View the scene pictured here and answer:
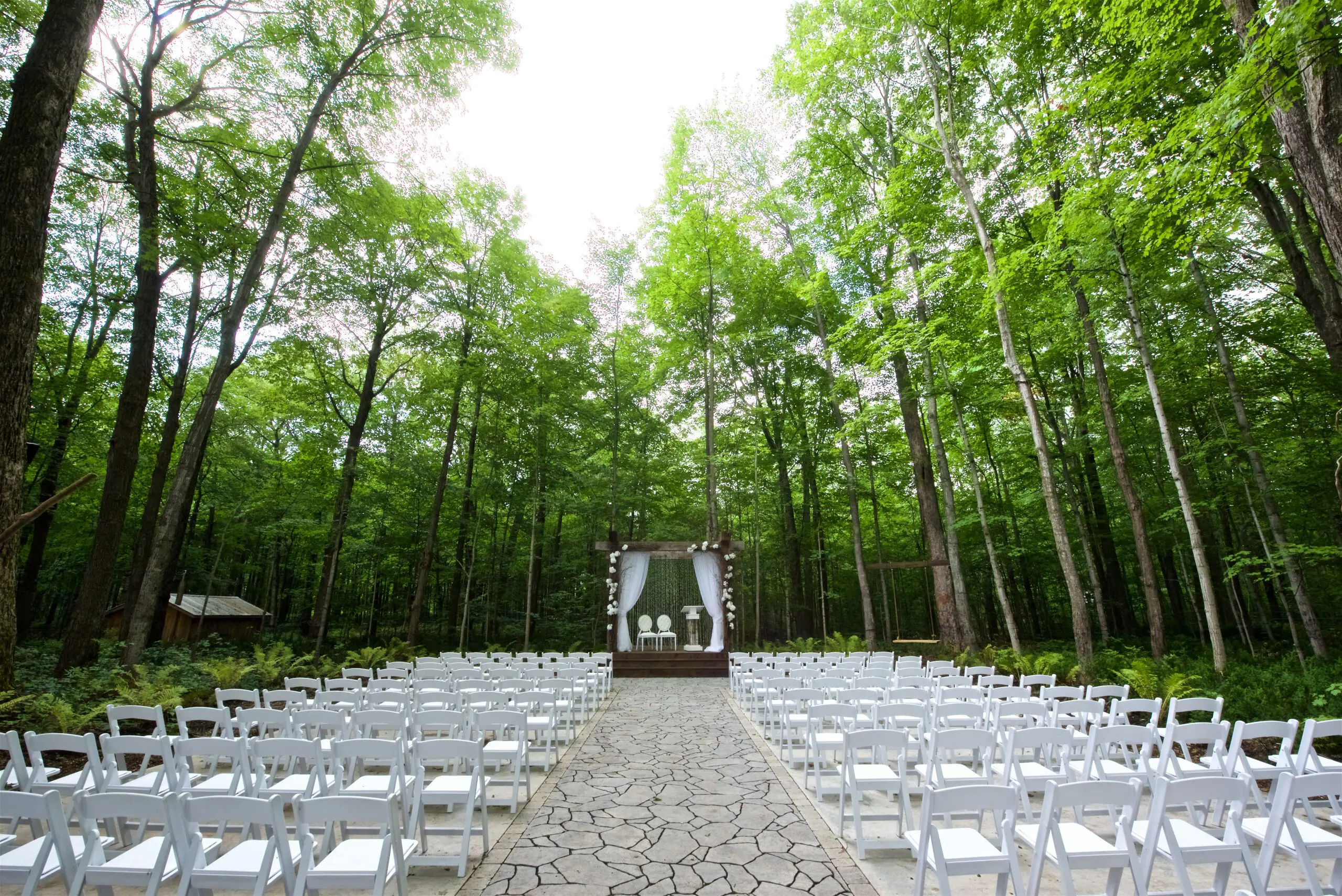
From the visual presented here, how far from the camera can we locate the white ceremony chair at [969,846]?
2262mm

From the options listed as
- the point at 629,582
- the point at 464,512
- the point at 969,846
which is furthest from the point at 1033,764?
the point at 464,512

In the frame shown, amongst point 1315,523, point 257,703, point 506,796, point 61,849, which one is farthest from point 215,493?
point 1315,523

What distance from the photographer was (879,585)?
21891 mm

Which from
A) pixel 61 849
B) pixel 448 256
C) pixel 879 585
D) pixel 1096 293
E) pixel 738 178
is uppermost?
pixel 738 178

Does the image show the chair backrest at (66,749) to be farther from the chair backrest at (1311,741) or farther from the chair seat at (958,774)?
the chair backrest at (1311,741)

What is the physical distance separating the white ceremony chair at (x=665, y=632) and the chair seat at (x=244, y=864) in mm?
12643

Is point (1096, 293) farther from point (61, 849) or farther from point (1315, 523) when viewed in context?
point (61, 849)

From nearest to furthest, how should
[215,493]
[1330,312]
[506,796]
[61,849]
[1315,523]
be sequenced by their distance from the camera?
[61,849] → [506,796] → [1330,312] → [1315,523] → [215,493]

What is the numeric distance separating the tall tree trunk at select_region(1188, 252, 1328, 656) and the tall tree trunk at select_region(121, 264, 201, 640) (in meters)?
15.9

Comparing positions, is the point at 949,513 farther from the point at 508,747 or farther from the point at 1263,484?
the point at 508,747

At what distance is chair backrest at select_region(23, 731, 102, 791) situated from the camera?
2982 millimetres

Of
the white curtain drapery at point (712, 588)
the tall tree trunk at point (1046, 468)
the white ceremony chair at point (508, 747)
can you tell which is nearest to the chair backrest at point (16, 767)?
the white ceremony chair at point (508, 747)

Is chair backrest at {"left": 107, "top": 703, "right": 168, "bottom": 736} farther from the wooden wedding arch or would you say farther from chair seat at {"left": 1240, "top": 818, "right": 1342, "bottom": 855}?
the wooden wedding arch

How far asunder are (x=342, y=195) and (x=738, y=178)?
1019cm
